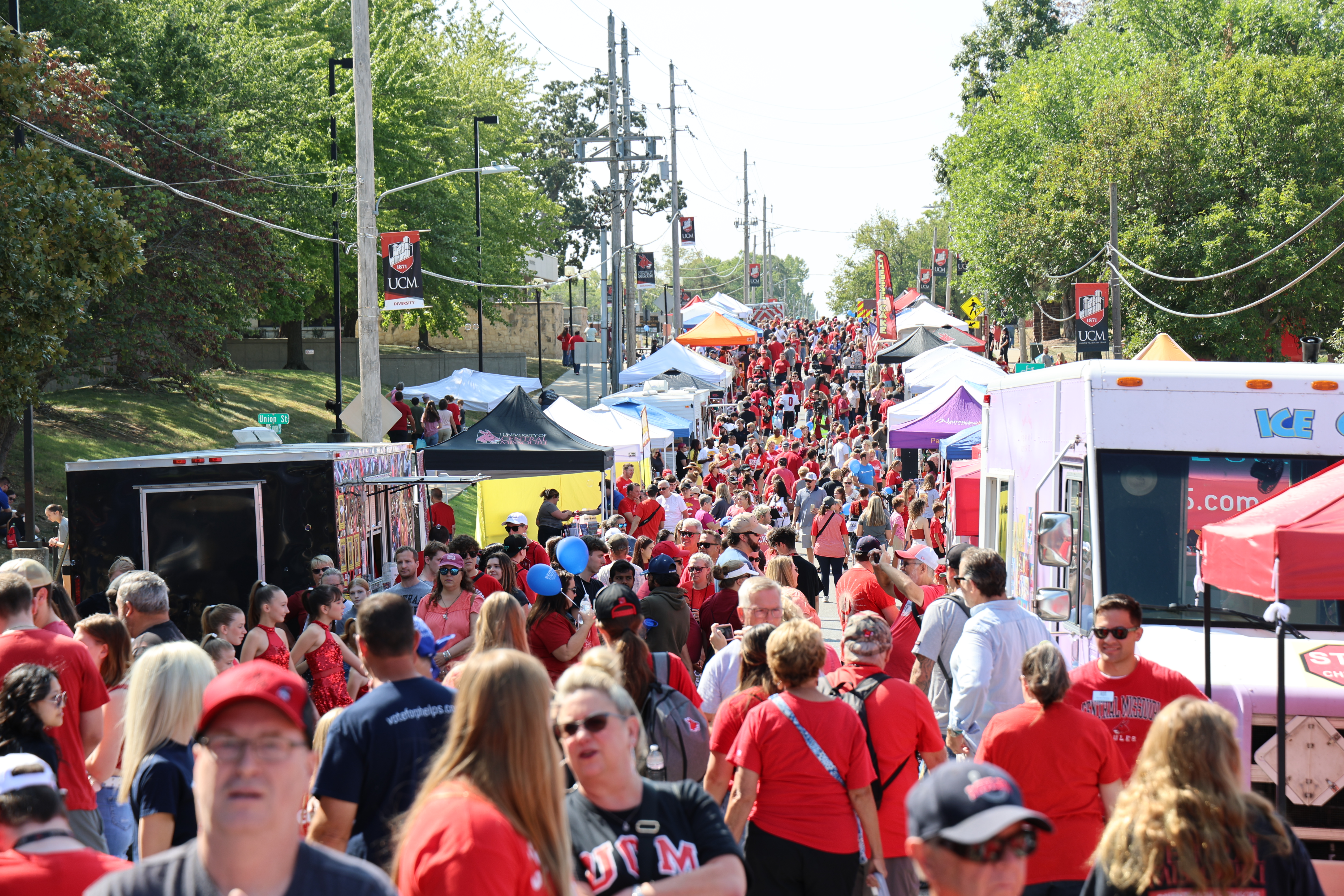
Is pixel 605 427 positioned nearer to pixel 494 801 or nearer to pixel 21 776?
pixel 21 776

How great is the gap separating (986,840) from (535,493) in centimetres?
1730

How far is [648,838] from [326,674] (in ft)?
17.3

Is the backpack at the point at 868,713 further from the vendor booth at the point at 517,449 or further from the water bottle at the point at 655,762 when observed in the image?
the vendor booth at the point at 517,449

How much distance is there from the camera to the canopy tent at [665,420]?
2584 cm

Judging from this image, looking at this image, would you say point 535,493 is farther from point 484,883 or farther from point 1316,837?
point 484,883

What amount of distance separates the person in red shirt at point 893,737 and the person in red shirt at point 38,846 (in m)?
3.01

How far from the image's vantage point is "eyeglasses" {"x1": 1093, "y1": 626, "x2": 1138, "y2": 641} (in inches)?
221

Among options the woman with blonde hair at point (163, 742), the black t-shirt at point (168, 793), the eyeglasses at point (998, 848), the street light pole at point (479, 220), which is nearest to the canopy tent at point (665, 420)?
the street light pole at point (479, 220)

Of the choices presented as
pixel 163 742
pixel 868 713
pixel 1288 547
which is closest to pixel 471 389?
pixel 868 713

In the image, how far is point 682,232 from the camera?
62.1 m

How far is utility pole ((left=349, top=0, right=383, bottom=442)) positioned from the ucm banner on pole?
17.0 m

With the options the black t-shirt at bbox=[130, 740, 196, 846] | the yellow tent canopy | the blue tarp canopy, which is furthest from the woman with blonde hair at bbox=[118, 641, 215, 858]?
the blue tarp canopy

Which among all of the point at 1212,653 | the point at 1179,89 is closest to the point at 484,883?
the point at 1212,653

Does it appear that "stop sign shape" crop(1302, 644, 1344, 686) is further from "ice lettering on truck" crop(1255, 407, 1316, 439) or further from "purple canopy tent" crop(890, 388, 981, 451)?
"purple canopy tent" crop(890, 388, 981, 451)
